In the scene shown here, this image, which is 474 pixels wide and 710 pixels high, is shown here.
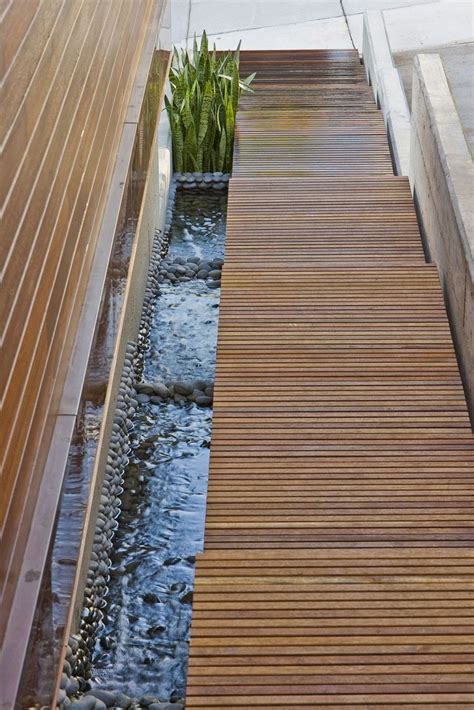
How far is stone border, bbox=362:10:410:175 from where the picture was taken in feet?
22.4

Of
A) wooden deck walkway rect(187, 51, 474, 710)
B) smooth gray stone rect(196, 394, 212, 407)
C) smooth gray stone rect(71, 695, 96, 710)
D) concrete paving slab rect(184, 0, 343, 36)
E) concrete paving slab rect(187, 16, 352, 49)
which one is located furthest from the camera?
concrete paving slab rect(184, 0, 343, 36)

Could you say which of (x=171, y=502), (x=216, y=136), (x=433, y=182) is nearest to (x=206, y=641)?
(x=171, y=502)

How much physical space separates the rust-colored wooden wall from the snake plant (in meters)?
3.20

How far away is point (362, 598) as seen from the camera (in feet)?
9.72

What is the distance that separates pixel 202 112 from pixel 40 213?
14.6 ft

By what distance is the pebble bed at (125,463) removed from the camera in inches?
130

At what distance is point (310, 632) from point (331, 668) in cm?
14

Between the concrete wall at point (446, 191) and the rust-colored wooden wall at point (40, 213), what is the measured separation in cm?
140

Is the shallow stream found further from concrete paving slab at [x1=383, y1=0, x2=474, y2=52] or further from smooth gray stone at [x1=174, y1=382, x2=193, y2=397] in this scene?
concrete paving slab at [x1=383, y1=0, x2=474, y2=52]

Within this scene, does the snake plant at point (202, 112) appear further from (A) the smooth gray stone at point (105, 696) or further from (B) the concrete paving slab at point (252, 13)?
(A) the smooth gray stone at point (105, 696)

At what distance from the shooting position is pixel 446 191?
15.3 ft

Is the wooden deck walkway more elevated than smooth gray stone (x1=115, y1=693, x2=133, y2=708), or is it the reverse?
the wooden deck walkway

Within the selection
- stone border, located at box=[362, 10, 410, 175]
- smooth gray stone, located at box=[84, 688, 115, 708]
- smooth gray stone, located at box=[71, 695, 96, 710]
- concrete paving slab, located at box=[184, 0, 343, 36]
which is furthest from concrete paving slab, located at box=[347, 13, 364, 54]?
smooth gray stone, located at box=[71, 695, 96, 710]

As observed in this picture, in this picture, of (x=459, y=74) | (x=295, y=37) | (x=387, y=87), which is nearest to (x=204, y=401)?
(x=387, y=87)
